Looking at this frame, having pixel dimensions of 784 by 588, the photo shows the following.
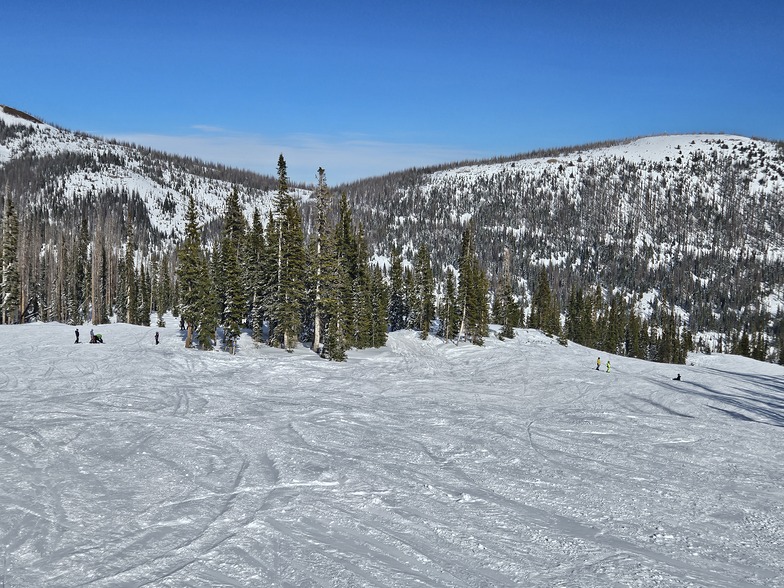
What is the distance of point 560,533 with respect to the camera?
11203 mm

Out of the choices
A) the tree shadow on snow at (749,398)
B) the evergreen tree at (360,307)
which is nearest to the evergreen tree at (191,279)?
the evergreen tree at (360,307)

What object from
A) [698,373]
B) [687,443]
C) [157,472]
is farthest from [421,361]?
[157,472]

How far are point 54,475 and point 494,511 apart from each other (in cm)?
1169

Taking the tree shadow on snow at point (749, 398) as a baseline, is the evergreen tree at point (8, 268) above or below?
above

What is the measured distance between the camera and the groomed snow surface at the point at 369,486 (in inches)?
368

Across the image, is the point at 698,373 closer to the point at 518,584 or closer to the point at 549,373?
the point at 549,373

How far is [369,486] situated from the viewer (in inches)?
547

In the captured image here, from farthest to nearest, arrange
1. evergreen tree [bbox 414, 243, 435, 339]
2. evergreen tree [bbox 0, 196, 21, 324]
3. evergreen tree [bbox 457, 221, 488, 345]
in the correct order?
evergreen tree [bbox 414, 243, 435, 339]
evergreen tree [bbox 457, 221, 488, 345]
evergreen tree [bbox 0, 196, 21, 324]

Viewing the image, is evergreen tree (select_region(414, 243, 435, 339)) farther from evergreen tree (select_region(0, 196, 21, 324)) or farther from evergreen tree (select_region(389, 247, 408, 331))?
evergreen tree (select_region(0, 196, 21, 324))

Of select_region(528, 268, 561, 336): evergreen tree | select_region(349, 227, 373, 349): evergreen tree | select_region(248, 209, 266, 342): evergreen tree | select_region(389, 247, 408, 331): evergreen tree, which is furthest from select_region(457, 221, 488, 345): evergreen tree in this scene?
select_region(248, 209, 266, 342): evergreen tree

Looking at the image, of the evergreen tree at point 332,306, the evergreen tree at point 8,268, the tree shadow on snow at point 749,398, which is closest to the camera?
the tree shadow on snow at point 749,398

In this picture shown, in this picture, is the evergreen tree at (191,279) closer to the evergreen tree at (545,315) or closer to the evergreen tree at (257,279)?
A: the evergreen tree at (257,279)

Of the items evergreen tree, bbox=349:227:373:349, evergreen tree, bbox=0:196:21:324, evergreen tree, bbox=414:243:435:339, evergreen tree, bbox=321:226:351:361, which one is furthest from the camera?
evergreen tree, bbox=414:243:435:339

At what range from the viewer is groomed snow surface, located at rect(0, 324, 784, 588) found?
9.34 metres
